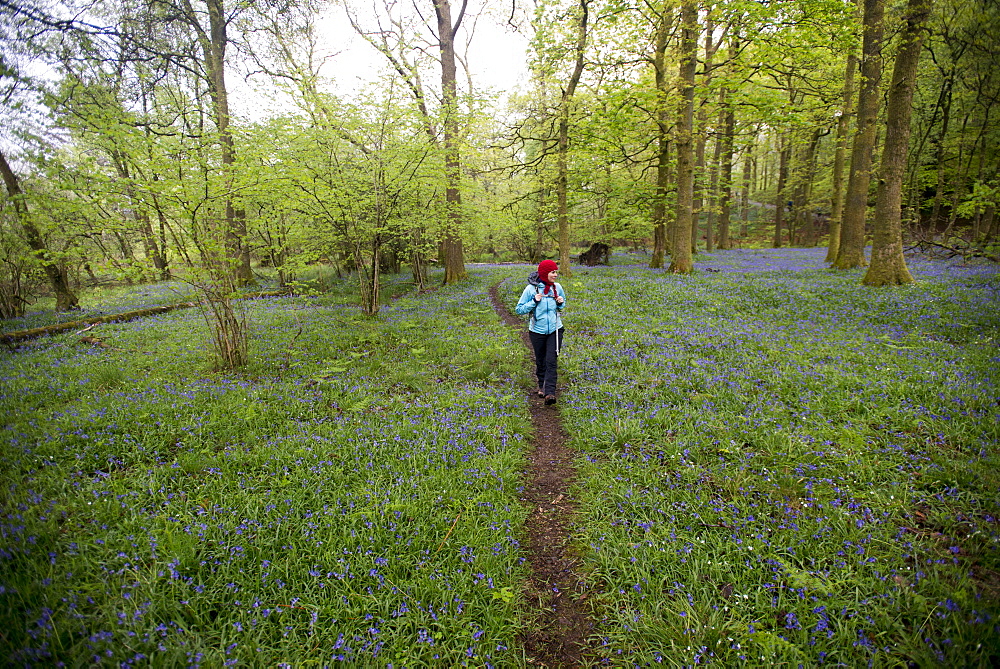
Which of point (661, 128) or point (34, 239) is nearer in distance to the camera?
point (34, 239)

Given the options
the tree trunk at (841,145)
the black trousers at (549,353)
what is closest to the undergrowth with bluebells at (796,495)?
the black trousers at (549,353)

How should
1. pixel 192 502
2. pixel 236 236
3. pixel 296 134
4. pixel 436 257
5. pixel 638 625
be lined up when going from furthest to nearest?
pixel 436 257
pixel 296 134
pixel 236 236
pixel 192 502
pixel 638 625

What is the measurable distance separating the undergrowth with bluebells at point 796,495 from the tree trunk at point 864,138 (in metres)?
8.29

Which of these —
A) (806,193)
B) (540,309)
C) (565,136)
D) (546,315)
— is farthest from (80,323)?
(806,193)

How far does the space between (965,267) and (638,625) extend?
2145 cm

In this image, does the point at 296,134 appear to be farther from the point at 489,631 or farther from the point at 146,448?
the point at 489,631

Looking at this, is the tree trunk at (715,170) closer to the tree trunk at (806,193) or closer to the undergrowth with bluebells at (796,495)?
the tree trunk at (806,193)

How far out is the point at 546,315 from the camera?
6.73 metres

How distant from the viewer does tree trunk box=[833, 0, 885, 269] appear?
12219 mm

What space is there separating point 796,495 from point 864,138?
16.4 m

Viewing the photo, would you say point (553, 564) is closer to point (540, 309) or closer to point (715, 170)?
point (540, 309)

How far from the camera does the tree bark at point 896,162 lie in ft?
34.1

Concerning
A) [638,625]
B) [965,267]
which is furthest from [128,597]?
[965,267]

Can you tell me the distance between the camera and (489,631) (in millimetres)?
2805
